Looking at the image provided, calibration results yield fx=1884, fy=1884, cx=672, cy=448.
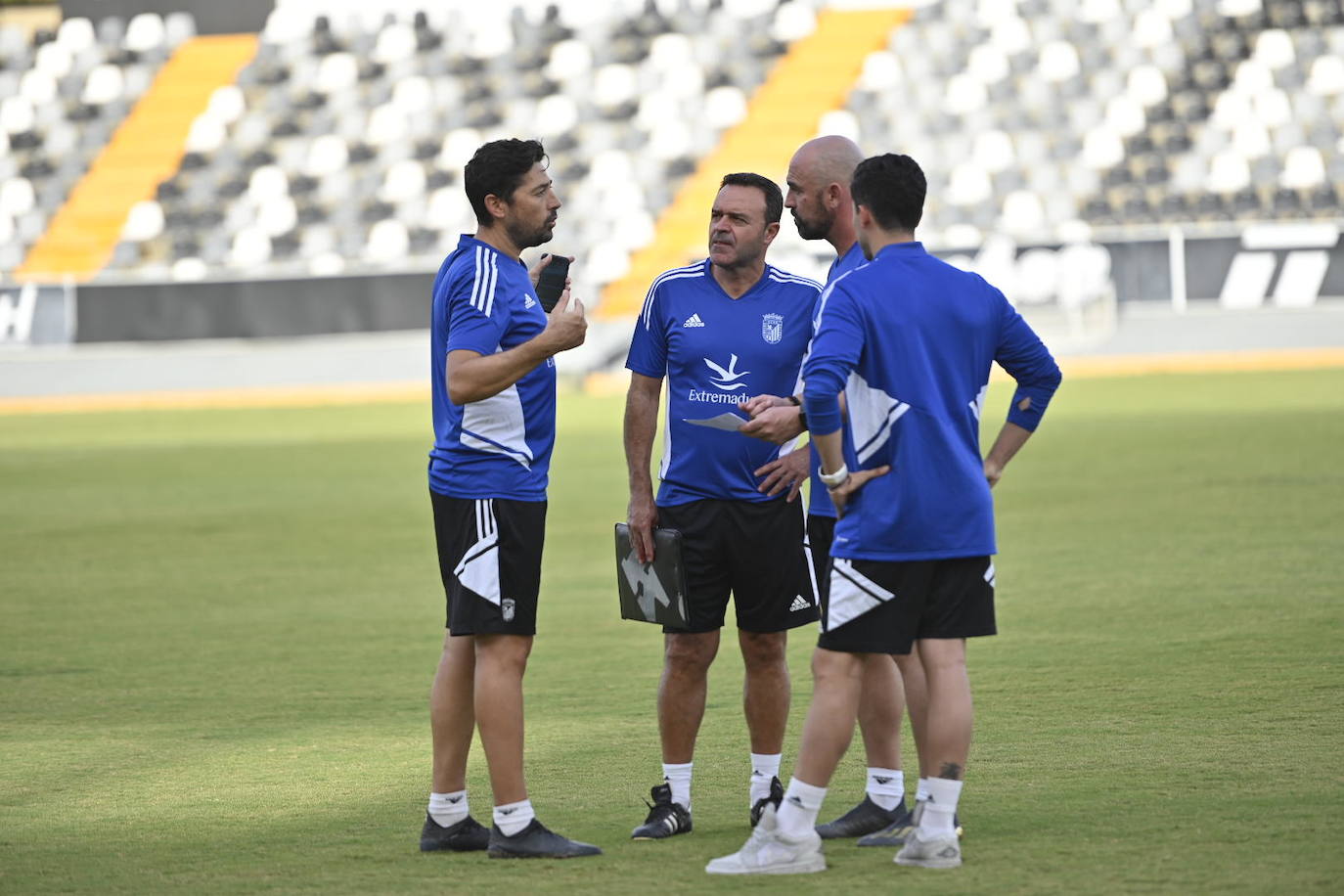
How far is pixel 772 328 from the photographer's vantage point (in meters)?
5.49

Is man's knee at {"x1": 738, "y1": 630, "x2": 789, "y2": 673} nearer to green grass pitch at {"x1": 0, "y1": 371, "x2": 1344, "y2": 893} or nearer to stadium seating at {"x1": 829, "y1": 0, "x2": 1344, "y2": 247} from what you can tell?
green grass pitch at {"x1": 0, "y1": 371, "x2": 1344, "y2": 893}

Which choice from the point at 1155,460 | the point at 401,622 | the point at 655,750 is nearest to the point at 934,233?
the point at 1155,460

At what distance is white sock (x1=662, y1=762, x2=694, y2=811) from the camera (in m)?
5.36

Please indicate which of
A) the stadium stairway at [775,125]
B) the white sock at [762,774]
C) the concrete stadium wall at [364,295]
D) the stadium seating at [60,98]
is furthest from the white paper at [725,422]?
the stadium seating at [60,98]

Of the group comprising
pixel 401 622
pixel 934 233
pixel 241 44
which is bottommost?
pixel 401 622

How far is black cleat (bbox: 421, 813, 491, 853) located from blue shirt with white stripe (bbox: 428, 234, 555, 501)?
901 millimetres

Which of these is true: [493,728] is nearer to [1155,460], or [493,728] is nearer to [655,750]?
[655,750]

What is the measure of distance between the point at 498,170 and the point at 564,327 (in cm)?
52

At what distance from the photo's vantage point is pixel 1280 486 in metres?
12.8

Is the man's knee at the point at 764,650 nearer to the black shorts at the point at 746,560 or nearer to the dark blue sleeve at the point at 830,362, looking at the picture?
the black shorts at the point at 746,560

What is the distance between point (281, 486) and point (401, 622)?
6.54 metres

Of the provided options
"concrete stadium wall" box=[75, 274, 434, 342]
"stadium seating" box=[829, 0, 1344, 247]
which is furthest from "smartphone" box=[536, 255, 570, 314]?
"stadium seating" box=[829, 0, 1344, 247]

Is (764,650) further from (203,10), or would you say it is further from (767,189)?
(203,10)

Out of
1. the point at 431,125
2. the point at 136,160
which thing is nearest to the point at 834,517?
the point at 431,125
